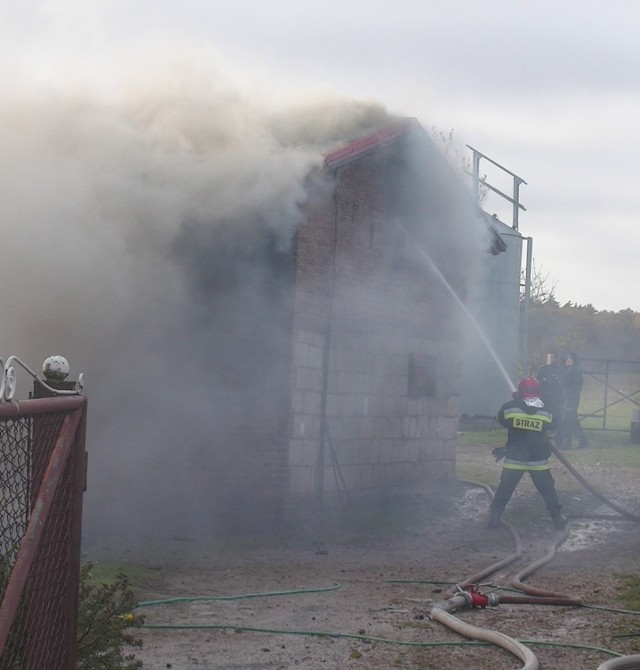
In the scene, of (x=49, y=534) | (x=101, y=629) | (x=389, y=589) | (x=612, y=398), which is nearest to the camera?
(x=49, y=534)

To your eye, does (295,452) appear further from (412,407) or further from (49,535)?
(49,535)

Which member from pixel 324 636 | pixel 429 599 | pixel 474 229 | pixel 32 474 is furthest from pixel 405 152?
pixel 32 474

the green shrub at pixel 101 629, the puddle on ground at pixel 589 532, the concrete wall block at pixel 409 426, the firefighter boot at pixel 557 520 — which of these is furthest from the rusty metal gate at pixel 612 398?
the green shrub at pixel 101 629

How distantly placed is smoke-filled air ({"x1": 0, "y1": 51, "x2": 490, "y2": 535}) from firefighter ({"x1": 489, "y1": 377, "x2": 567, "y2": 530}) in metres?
2.78

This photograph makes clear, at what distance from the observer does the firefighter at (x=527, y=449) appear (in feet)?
34.5

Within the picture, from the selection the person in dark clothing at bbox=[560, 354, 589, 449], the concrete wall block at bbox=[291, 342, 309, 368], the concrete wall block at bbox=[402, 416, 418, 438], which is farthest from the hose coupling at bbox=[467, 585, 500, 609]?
the person in dark clothing at bbox=[560, 354, 589, 449]

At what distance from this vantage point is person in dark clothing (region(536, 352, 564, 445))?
18.1 m

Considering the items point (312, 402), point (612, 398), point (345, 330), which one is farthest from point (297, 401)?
point (612, 398)

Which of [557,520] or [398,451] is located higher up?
[398,451]

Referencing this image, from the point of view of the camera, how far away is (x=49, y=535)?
352 cm

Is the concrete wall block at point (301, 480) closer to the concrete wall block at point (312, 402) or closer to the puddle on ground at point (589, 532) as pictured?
the concrete wall block at point (312, 402)

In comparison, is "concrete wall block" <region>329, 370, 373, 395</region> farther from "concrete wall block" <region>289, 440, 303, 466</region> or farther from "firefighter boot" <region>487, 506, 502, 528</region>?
"firefighter boot" <region>487, 506, 502, 528</region>

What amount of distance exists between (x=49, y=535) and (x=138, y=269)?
6.76 metres

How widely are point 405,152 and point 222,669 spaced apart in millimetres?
8272
